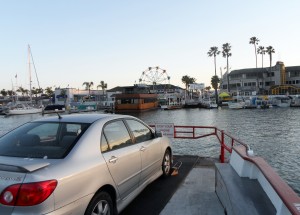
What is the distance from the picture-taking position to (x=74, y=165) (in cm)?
337

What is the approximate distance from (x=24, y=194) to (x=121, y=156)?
1.73 meters

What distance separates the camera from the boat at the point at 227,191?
10.6 ft

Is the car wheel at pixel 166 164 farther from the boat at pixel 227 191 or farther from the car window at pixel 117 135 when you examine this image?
the car window at pixel 117 135

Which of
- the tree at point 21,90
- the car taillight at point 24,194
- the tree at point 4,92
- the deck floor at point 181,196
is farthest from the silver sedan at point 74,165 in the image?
the tree at point 4,92

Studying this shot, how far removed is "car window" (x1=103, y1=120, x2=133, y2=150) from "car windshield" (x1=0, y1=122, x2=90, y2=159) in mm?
393

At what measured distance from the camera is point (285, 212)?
2.62m

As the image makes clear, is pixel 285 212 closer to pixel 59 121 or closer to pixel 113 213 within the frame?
pixel 113 213

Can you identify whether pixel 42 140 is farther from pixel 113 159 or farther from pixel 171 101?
pixel 171 101

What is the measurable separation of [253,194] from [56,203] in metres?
2.51

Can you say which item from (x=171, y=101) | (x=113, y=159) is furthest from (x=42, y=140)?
(x=171, y=101)

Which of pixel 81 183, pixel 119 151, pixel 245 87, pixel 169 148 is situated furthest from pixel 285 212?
pixel 245 87

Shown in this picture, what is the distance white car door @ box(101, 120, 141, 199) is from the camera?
4117 mm

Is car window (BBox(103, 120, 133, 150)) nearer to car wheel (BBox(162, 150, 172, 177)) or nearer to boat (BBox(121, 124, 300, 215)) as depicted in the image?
boat (BBox(121, 124, 300, 215))

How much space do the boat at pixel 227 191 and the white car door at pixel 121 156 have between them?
0.69 m
